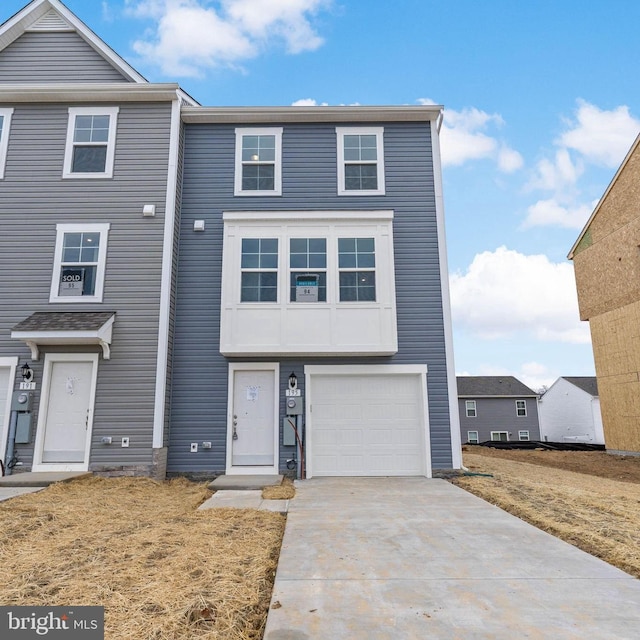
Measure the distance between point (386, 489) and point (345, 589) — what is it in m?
4.04

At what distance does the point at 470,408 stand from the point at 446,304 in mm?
22101

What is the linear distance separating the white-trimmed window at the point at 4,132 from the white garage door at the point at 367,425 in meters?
7.80

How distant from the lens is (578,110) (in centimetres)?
1477

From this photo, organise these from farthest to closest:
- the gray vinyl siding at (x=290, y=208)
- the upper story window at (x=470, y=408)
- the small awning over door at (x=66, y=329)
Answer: the upper story window at (x=470, y=408) < the gray vinyl siding at (x=290, y=208) < the small awning over door at (x=66, y=329)

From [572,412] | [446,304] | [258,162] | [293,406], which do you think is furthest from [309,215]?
[572,412]

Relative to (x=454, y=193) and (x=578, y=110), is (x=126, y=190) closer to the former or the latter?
(x=454, y=193)

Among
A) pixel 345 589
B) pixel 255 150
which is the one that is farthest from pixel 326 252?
pixel 345 589

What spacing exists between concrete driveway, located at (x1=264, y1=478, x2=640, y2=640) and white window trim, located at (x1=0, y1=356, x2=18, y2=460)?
19.7ft

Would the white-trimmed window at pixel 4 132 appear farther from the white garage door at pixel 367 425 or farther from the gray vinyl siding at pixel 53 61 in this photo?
the white garage door at pixel 367 425

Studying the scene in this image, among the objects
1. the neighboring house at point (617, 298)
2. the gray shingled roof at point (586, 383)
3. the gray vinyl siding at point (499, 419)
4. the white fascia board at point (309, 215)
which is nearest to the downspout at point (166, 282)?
the white fascia board at point (309, 215)

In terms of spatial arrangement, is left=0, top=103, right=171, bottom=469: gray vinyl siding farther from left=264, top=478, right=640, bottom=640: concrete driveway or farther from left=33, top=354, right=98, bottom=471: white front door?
left=264, top=478, right=640, bottom=640: concrete driveway

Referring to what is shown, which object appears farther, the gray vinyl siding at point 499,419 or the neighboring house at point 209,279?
the gray vinyl siding at point 499,419

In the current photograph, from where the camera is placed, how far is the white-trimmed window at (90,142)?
28.3 ft

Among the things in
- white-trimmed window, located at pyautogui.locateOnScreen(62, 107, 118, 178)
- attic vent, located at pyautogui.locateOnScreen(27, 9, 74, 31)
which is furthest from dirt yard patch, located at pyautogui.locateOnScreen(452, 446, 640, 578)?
attic vent, located at pyautogui.locateOnScreen(27, 9, 74, 31)
